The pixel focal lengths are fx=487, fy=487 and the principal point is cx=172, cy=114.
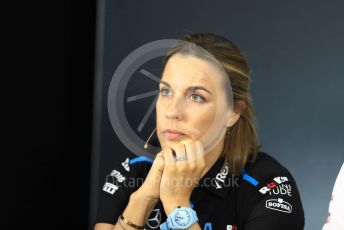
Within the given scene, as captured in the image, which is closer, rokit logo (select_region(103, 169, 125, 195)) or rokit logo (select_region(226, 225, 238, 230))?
rokit logo (select_region(226, 225, 238, 230))

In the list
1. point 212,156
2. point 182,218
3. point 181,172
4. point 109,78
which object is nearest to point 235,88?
point 212,156

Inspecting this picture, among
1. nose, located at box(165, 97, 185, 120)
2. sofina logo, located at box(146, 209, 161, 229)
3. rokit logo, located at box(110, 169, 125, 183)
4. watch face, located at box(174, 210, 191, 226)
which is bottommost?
sofina logo, located at box(146, 209, 161, 229)

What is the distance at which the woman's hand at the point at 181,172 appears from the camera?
4.45ft

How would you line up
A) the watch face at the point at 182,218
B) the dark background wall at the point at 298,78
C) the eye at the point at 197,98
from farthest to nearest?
the dark background wall at the point at 298,78 → the eye at the point at 197,98 → the watch face at the point at 182,218

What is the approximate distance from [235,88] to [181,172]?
12.8 inches

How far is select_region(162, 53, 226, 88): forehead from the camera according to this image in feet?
4.66

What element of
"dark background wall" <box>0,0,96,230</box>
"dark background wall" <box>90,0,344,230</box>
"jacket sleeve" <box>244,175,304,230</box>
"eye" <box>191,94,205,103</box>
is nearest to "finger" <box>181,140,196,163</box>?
"eye" <box>191,94,205,103</box>

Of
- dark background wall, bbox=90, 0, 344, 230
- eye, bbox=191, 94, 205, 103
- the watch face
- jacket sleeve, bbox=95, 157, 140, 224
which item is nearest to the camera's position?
the watch face

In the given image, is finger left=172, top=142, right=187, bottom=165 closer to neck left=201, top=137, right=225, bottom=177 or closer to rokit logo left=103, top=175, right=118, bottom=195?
neck left=201, top=137, right=225, bottom=177

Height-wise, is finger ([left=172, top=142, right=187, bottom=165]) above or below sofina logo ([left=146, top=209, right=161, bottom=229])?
above

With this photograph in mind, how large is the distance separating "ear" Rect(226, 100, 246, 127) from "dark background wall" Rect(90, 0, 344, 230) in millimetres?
267

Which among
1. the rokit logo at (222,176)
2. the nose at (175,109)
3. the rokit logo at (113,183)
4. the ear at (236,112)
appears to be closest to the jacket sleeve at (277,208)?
the rokit logo at (222,176)

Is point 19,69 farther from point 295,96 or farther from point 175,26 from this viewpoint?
point 295,96

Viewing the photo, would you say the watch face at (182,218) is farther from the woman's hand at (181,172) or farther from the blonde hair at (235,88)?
the blonde hair at (235,88)
